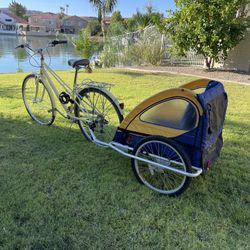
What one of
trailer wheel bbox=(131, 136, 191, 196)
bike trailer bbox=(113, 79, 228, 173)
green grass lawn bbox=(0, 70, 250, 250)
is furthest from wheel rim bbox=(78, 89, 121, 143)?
trailer wheel bbox=(131, 136, 191, 196)

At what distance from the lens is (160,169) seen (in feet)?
7.39

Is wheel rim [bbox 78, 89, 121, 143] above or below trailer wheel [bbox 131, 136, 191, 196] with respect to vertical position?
above

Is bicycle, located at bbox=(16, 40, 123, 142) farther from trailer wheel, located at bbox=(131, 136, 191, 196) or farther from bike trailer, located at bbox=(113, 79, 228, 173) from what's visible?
trailer wheel, located at bbox=(131, 136, 191, 196)

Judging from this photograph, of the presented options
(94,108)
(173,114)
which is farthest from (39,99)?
(173,114)

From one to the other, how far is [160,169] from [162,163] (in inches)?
3.1

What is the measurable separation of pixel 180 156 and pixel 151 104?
51 centimetres

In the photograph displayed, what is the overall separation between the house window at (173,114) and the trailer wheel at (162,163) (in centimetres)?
16

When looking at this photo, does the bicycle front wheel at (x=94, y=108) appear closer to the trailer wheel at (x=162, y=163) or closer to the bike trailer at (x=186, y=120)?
the bike trailer at (x=186, y=120)

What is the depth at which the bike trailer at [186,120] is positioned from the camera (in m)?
1.95

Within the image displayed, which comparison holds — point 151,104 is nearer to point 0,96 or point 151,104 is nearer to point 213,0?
point 0,96

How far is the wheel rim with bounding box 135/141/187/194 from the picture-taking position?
83.2 inches

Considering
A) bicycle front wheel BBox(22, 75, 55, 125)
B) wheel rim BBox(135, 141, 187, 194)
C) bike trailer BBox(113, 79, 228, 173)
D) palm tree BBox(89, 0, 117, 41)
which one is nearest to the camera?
bike trailer BBox(113, 79, 228, 173)

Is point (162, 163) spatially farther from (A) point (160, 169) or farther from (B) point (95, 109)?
(B) point (95, 109)

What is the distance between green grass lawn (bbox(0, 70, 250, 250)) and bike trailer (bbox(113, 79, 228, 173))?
1.17 ft
